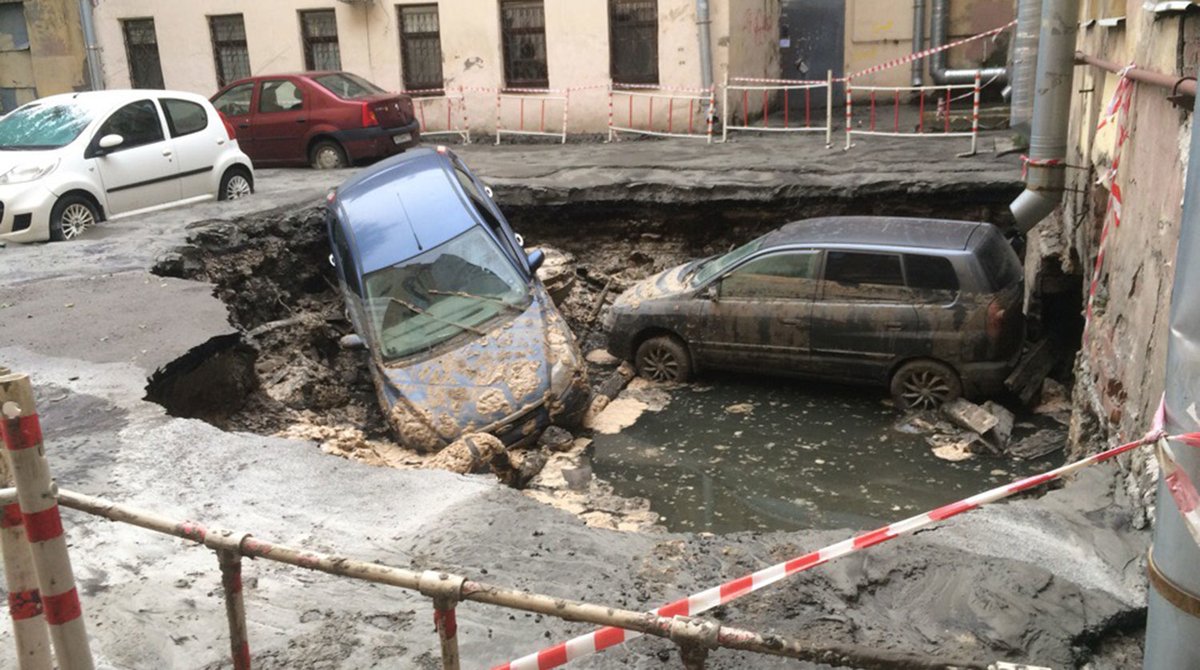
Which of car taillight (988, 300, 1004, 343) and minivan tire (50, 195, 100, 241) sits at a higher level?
minivan tire (50, 195, 100, 241)

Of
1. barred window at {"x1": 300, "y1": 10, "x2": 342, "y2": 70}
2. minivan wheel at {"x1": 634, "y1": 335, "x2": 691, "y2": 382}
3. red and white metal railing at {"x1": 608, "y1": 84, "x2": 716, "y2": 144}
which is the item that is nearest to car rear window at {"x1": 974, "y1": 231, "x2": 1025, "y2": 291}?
minivan wheel at {"x1": 634, "y1": 335, "x2": 691, "y2": 382}

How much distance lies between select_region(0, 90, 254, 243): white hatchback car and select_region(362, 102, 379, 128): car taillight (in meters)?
2.93

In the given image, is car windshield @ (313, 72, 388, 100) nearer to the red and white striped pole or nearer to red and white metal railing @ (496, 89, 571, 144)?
red and white metal railing @ (496, 89, 571, 144)

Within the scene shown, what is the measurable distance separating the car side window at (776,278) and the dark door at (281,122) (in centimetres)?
892

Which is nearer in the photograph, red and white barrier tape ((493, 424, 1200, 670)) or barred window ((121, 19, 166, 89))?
red and white barrier tape ((493, 424, 1200, 670))

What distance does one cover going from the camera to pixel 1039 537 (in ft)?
14.2

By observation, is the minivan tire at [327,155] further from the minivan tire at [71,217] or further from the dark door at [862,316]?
the dark door at [862,316]

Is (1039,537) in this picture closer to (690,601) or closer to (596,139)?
(690,601)

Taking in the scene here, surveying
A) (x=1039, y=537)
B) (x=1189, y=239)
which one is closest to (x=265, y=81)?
(x=1039, y=537)

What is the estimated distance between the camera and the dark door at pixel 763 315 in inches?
371

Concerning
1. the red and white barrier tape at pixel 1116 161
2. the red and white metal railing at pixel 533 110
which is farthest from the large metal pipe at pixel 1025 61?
the red and white metal railing at pixel 533 110

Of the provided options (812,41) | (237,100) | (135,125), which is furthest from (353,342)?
(812,41)

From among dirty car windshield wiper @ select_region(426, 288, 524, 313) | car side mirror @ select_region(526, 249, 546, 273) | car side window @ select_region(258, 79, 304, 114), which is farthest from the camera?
car side window @ select_region(258, 79, 304, 114)

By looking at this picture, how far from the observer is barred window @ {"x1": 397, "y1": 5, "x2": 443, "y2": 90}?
18.9 meters
